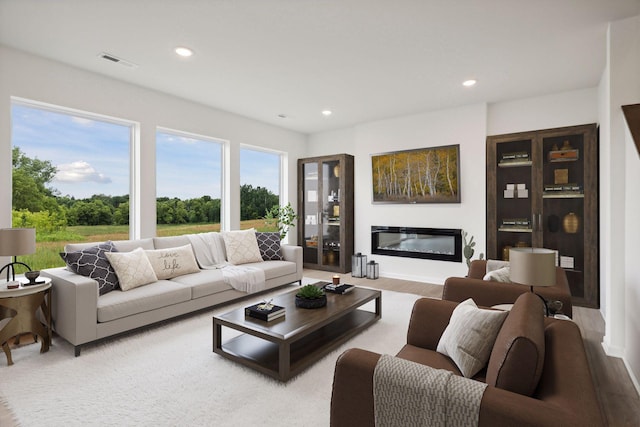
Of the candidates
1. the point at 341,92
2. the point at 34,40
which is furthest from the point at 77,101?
the point at 341,92

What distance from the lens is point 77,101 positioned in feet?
11.9

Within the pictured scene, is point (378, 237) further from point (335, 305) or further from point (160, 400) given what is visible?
point (160, 400)

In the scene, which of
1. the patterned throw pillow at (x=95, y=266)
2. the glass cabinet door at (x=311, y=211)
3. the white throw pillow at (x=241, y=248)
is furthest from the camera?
the glass cabinet door at (x=311, y=211)

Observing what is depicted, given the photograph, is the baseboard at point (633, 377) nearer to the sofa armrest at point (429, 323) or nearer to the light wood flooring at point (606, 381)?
the light wood flooring at point (606, 381)

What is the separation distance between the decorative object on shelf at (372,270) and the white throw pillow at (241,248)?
1.92 metres

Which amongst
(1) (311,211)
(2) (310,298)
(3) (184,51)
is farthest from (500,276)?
(1) (311,211)

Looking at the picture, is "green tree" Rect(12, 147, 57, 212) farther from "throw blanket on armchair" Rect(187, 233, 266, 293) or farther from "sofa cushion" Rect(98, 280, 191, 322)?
"throw blanket on armchair" Rect(187, 233, 266, 293)

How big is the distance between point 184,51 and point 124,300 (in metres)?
2.44

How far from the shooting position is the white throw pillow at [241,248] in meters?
4.52

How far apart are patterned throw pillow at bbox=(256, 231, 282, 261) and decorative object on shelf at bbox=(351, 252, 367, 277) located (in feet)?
4.77

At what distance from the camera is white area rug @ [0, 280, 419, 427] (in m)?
1.91

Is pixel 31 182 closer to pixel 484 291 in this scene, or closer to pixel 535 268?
pixel 484 291

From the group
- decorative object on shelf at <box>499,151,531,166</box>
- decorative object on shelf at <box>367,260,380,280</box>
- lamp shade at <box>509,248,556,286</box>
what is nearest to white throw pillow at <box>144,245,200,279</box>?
decorative object on shelf at <box>367,260,380,280</box>

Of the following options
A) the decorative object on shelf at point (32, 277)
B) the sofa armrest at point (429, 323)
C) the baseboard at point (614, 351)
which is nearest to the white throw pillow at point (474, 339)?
the sofa armrest at point (429, 323)
